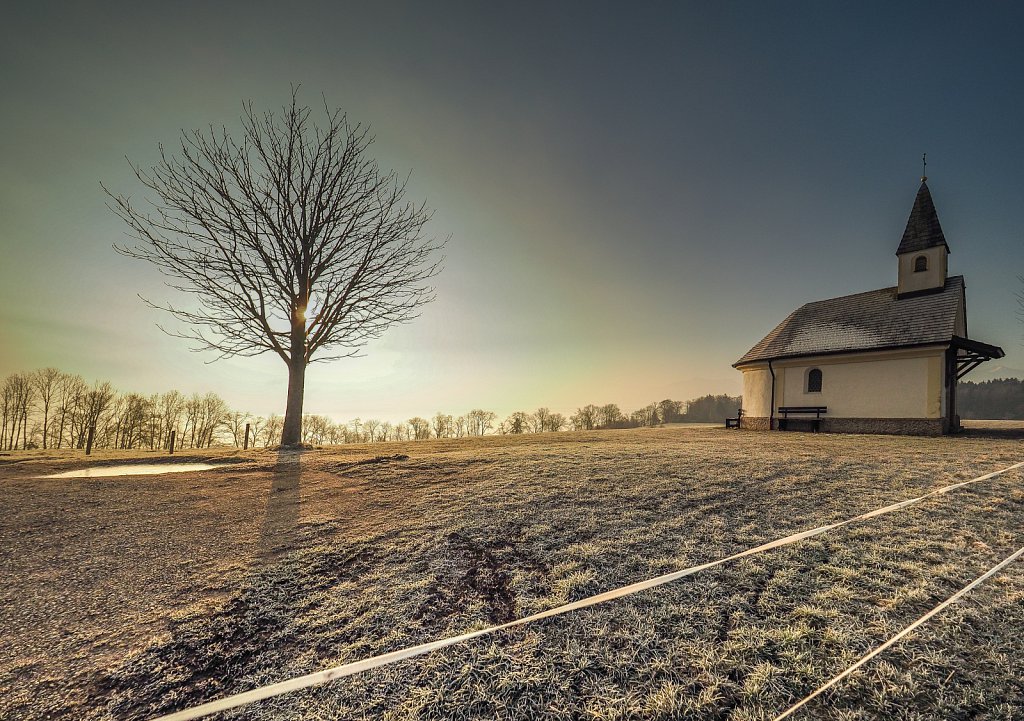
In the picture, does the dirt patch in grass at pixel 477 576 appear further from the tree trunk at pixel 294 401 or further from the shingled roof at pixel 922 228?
the shingled roof at pixel 922 228

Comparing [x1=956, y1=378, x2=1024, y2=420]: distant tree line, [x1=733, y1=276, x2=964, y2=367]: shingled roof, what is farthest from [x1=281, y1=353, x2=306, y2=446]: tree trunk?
[x1=956, y1=378, x2=1024, y2=420]: distant tree line

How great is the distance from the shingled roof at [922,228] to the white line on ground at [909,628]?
2230 cm

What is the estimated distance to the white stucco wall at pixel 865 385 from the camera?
16391 mm

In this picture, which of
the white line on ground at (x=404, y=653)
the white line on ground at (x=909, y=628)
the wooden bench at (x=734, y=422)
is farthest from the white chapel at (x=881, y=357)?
the white line on ground at (x=404, y=653)

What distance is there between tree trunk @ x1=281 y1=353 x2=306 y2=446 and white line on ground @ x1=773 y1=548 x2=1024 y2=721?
1351cm

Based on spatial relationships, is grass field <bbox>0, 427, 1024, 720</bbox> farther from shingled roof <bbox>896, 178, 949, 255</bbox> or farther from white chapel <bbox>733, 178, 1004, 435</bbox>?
shingled roof <bbox>896, 178, 949, 255</bbox>

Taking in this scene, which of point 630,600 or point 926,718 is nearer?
point 926,718

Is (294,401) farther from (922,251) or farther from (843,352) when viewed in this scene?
(922,251)

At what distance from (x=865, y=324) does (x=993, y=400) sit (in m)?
45.4

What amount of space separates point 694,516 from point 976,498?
14.3ft

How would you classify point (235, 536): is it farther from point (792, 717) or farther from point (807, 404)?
point (807, 404)

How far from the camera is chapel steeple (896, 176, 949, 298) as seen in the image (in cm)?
1870

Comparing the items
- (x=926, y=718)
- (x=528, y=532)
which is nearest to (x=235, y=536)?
(x=528, y=532)

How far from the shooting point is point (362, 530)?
478cm
